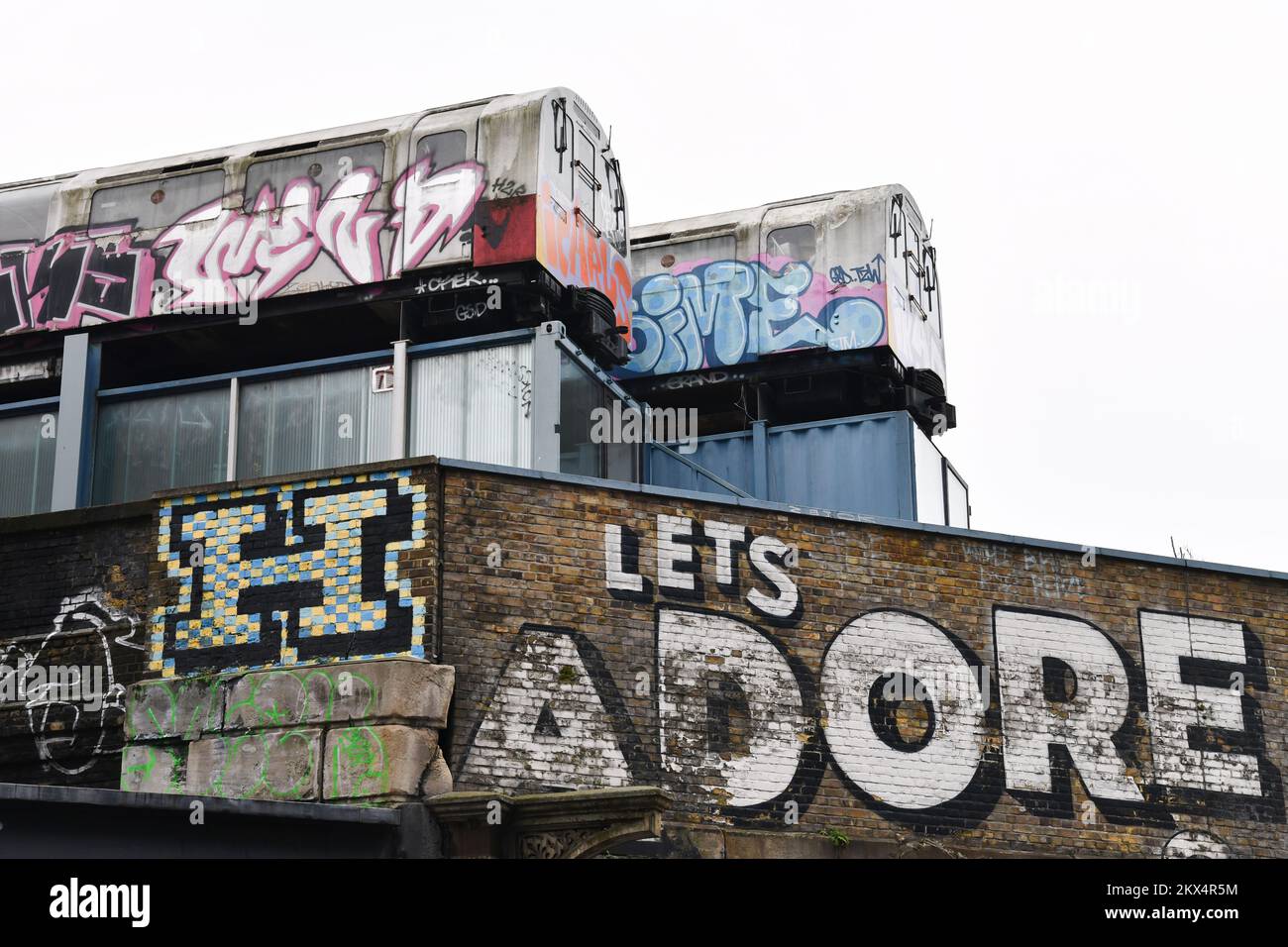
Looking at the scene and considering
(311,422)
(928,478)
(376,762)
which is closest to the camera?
(376,762)

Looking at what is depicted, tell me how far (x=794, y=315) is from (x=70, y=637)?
1128 cm

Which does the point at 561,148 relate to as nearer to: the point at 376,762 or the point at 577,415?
the point at 577,415

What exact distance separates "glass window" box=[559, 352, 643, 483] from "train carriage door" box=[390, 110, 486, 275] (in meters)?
1.91

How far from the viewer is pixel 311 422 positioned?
67.6 feet

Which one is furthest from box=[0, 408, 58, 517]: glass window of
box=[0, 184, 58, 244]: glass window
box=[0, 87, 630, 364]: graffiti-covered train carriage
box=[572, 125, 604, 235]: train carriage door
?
box=[572, 125, 604, 235]: train carriage door

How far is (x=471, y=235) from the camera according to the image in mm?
20344

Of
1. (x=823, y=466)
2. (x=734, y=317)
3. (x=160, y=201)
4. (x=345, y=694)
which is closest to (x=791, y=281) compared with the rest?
(x=734, y=317)

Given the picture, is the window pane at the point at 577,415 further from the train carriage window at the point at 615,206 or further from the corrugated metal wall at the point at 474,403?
the train carriage window at the point at 615,206

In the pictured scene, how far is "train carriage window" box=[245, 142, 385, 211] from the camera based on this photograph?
21.1m

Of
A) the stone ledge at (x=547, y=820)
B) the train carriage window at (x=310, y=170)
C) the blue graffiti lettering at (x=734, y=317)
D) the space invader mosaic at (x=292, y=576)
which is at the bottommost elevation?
the stone ledge at (x=547, y=820)

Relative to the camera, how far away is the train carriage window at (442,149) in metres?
20.7

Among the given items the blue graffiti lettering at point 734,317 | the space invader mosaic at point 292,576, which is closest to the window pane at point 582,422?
the blue graffiti lettering at point 734,317
